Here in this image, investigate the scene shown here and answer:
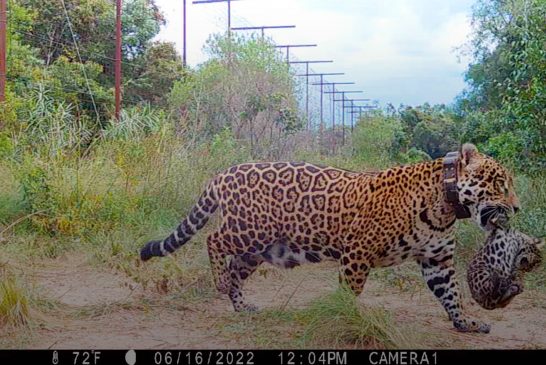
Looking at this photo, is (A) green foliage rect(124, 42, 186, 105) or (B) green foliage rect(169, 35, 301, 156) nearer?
(B) green foliage rect(169, 35, 301, 156)

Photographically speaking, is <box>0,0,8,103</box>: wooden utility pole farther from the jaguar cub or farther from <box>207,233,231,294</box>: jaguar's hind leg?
the jaguar cub

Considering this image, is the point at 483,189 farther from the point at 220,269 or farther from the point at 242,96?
the point at 242,96

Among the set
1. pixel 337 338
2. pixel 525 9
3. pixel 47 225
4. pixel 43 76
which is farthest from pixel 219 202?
pixel 43 76

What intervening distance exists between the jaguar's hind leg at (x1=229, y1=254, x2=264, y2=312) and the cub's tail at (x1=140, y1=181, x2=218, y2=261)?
358 millimetres

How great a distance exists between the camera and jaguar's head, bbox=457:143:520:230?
4398 mm

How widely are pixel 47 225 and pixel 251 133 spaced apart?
323 cm

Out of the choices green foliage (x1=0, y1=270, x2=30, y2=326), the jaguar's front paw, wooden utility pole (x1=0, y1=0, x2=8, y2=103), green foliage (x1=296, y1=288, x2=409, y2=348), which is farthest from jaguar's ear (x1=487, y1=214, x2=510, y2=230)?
wooden utility pole (x1=0, y1=0, x2=8, y2=103)

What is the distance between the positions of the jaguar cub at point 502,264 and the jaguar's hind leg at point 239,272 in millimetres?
1499

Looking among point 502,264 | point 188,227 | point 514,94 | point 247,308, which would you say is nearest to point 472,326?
point 502,264

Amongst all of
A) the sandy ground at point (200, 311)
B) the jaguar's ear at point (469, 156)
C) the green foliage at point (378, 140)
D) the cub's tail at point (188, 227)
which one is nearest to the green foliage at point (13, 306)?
the sandy ground at point (200, 311)

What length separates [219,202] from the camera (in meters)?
5.20

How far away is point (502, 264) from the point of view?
4598 mm

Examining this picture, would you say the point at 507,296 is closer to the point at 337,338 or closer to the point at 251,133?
the point at 337,338

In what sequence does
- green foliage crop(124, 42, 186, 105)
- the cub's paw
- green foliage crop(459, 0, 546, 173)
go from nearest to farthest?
the cub's paw → green foliage crop(459, 0, 546, 173) → green foliage crop(124, 42, 186, 105)
